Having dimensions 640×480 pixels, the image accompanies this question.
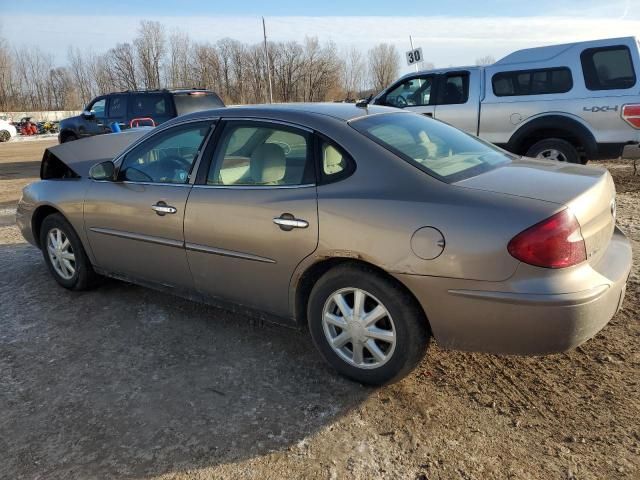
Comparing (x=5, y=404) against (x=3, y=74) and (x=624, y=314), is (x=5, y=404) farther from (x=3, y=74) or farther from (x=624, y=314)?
(x=3, y=74)

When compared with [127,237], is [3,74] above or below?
above

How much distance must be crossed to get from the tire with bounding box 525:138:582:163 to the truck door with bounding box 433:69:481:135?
0.99 m

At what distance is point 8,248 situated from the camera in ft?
19.5

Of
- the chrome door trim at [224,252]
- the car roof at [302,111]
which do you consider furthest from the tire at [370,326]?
the car roof at [302,111]

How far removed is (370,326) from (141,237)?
74.9 inches

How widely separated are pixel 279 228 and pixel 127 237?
1.50 m

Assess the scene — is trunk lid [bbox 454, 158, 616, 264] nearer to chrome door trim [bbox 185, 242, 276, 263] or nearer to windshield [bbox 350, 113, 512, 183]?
windshield [bbox 350, 113, 512, 183]

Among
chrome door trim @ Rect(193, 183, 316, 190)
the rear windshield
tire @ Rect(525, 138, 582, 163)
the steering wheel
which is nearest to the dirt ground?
chrome door trim @ Rect(193, 183, 316, 190)

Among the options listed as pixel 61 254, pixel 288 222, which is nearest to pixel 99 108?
pixel 61 254

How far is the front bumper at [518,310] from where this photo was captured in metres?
2.31

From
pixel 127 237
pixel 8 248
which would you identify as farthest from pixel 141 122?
pixel 127 237

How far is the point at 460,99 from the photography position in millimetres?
8391

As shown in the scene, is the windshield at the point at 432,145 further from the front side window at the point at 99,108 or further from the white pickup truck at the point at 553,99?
the front side window at the point at 99,108

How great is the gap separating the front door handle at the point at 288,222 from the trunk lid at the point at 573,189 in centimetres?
86
